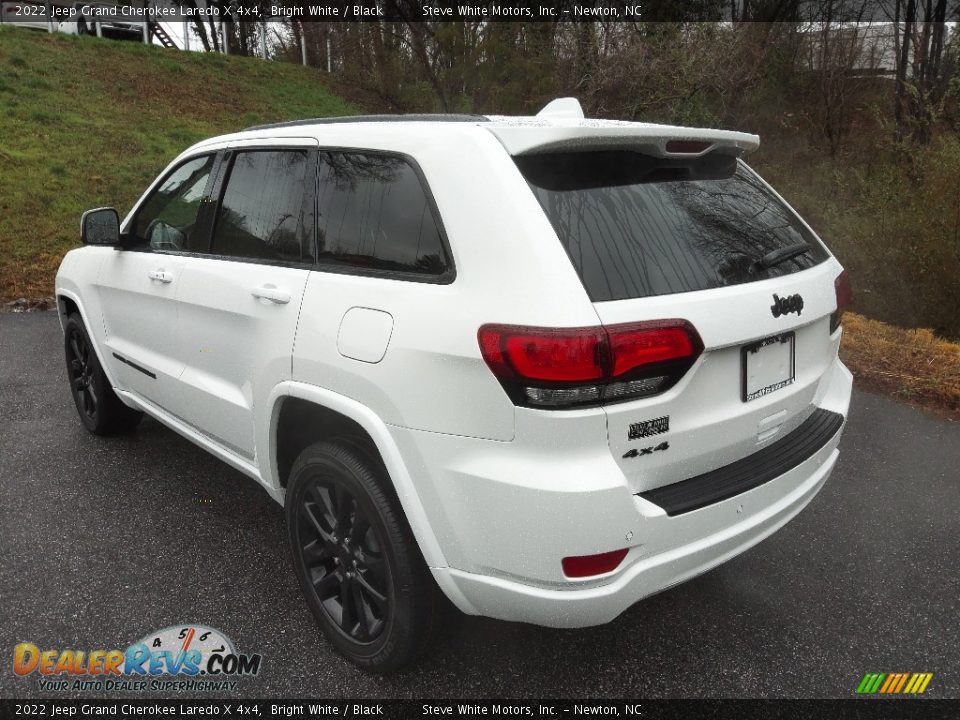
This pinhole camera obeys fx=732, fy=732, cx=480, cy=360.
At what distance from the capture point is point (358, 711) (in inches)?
91.4

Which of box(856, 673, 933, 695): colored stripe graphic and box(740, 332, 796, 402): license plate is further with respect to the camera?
box(856, 673, 933, 695): colored stripe graphic

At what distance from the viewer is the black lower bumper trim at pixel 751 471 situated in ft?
6.61

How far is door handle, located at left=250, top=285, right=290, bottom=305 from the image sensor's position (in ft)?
8.21

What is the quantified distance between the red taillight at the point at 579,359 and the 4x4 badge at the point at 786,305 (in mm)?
443

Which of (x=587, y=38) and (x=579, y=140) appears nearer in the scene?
Answer: (x=579, y=140)

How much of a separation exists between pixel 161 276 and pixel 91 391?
161cm

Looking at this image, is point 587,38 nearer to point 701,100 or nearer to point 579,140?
point 701,100

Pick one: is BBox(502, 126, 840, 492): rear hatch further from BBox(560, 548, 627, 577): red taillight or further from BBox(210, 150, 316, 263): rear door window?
BBox(210, 150, 316, 263): rear door window

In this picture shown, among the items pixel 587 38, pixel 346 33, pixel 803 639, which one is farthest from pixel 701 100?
pixel 803 639

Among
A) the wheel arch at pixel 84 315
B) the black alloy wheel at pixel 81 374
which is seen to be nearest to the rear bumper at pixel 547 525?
the wheel arch at pixel 84 315

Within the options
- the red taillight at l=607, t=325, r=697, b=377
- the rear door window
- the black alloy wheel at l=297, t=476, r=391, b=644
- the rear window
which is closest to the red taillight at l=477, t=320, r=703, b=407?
the red taillight at l=607, t=325, r=697, b=377

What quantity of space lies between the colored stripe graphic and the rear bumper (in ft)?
2.53

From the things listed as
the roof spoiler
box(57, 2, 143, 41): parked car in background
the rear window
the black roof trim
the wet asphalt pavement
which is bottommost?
the wet asphalt pavement

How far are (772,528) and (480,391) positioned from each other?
1.14 m
